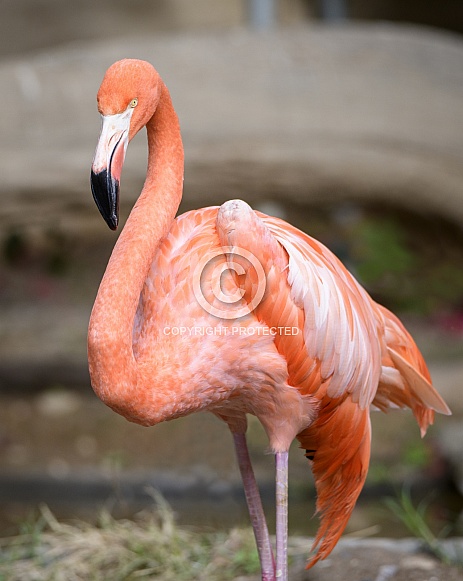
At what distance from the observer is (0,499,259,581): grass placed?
297 cm

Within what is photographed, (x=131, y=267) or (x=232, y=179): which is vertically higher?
(x=131, y=267)

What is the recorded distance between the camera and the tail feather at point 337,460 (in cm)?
225

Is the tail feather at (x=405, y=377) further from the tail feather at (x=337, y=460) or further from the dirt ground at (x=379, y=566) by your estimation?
the dirt ground at (x=379, y=566)

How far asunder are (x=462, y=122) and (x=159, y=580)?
300 centimetres

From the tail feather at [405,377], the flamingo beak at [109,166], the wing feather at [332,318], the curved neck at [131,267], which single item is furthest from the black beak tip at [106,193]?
the tail feather at [405,377]

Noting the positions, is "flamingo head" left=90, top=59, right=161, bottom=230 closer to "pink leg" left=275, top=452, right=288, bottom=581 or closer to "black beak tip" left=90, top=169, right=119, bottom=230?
"black beak tip" left=90, top=169, right=119, bottom=230

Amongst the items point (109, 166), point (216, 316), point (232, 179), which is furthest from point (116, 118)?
point (232, 179)

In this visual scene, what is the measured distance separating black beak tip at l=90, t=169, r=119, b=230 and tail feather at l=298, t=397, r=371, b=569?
81cm

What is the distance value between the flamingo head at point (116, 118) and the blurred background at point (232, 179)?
2390mm

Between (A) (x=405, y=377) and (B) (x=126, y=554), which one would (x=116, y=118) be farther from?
(B) (x=126, y=554)

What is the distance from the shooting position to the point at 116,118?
1.89 m

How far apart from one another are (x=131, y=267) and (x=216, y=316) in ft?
0.76

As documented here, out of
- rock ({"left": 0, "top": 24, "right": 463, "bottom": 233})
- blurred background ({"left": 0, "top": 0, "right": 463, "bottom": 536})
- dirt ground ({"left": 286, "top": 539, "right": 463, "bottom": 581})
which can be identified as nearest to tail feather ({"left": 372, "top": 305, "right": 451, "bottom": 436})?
dirt ground ({"left": 286, "top": 539, "right": 463, "bottom": 581})

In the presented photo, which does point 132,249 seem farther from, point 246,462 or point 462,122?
point 462,122
